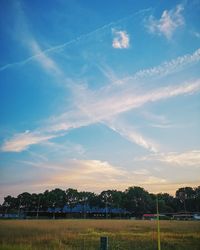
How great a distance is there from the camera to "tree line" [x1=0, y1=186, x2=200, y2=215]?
123438mm

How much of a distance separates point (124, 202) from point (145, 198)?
9378 mm

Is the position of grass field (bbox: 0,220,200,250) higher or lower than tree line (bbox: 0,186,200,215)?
lower

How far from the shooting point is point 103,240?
7.91 meters

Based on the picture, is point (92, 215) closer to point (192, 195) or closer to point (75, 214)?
point (75, 214)

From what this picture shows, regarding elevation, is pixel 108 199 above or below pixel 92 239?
above

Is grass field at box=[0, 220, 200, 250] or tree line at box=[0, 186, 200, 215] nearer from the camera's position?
grass field at box=[0, 220, 200, 250]

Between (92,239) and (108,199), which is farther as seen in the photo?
(108,199)

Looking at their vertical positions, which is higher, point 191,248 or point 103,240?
point 103,240

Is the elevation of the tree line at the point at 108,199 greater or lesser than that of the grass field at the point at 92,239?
greater

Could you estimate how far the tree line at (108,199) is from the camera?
123 m

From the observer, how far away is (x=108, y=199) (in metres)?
135

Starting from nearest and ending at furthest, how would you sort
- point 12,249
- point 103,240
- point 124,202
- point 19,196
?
point 103,240 → point 12,249 → point 124,202 → point 19,196

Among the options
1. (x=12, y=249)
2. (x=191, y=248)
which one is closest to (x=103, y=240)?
(x=12, y=249)

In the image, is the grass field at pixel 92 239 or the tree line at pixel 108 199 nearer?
the grass field at pixel 92 239
